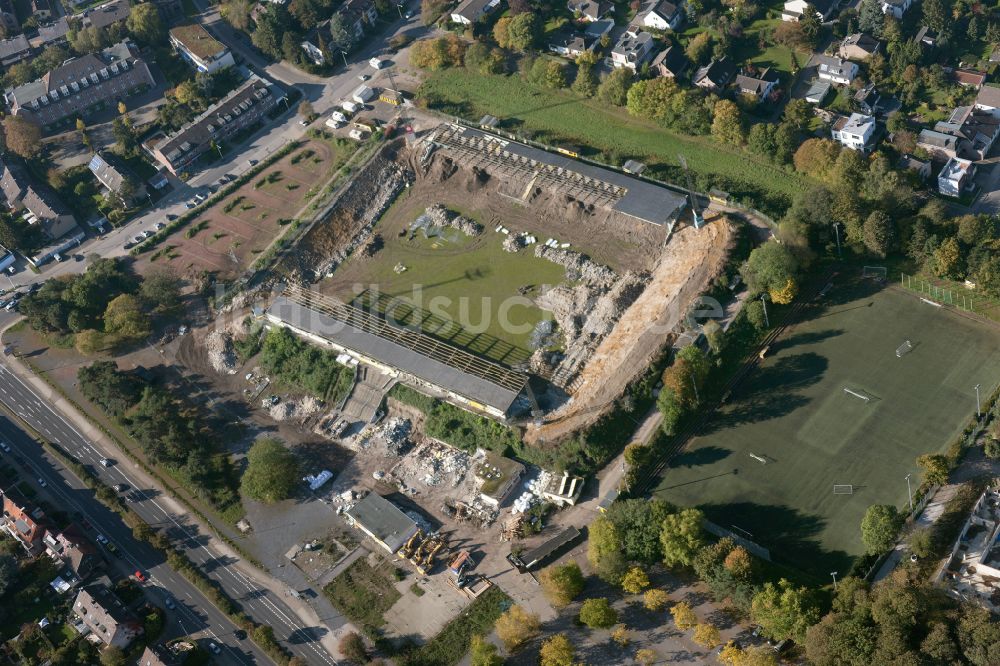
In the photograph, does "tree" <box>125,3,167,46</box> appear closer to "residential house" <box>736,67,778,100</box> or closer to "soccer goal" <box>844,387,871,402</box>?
"residential house" <box>736,67,778,100</box>

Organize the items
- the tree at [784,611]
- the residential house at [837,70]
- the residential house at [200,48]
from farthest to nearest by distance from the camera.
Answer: the residential house at [200,48] → the residential house at [837,70] → the tree at [784,611]

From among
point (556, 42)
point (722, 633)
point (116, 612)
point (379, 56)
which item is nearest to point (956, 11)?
point (556, 42)

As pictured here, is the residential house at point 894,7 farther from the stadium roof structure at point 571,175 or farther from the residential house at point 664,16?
the stadium roof structure at point 571,175

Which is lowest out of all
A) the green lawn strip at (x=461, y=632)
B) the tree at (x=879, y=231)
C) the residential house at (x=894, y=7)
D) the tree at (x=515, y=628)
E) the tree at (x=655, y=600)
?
the green lawn strip at (x=461, y=632)

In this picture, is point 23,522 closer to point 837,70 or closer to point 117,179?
point 117,179

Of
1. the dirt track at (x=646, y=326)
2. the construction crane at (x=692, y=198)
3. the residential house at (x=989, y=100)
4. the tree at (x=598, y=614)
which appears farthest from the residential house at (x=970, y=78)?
the tree at (x=598, y=614)

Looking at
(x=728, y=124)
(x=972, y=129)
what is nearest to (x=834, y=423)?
(x=728, y=124)
